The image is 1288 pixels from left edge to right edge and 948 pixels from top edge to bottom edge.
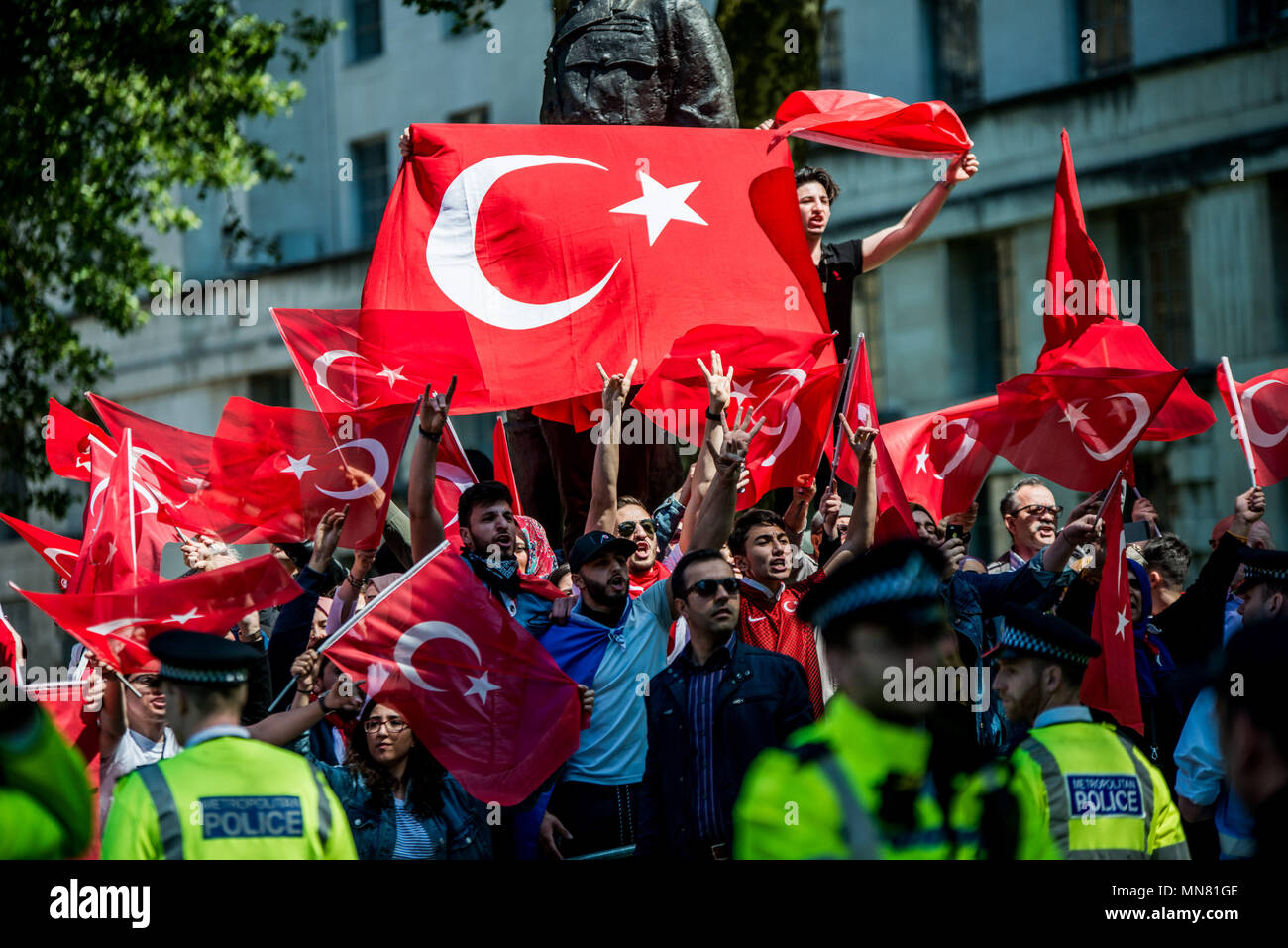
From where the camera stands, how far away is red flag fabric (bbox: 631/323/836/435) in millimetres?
8414

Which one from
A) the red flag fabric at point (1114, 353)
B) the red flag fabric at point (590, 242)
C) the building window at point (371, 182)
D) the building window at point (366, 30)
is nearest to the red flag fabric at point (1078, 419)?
the red flag fabric at point (1114, 353)

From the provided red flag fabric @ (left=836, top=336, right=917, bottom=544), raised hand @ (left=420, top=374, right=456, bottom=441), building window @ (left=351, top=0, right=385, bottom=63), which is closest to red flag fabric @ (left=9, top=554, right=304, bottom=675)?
raised hand @ (left=420, top=374, right=456, bottom=441)

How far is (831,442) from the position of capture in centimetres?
934

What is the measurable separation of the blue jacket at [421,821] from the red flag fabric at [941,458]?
115 inches

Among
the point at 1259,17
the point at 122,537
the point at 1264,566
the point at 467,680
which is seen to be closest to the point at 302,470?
the point at 122,537

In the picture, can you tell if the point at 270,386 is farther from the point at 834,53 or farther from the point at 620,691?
the point at 620,691

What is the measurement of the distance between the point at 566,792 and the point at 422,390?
7.21 ft

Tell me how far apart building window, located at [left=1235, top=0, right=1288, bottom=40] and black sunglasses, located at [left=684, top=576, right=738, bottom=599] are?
16.9m

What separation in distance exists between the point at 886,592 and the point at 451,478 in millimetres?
4638

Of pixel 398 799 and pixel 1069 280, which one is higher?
pixel 1069 280

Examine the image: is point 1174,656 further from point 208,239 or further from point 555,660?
point 208,239

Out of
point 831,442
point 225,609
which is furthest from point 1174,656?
point 225,609

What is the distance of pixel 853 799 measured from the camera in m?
4.03
